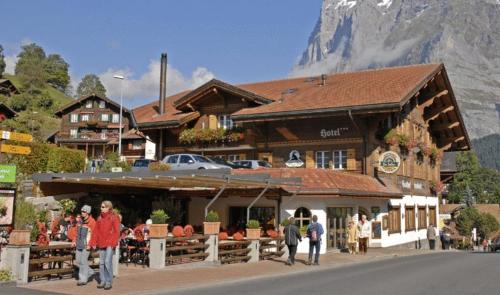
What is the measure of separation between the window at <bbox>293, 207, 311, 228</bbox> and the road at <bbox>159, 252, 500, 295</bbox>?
5570mm

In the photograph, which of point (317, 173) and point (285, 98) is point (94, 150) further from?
point (317, 173)

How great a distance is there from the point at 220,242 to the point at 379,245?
1251cm

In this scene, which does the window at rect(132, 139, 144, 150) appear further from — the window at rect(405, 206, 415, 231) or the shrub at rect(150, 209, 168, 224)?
the shrub at rect(150, 209, 168, 224)

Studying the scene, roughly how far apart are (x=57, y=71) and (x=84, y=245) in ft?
385

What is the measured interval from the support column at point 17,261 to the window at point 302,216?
1317 cm

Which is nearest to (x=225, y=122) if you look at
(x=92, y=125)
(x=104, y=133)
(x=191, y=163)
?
(x=191, y=163)

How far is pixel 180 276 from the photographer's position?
14734 millimetres

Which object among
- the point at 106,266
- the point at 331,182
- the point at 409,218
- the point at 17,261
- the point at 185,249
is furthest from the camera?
the point at 409,218

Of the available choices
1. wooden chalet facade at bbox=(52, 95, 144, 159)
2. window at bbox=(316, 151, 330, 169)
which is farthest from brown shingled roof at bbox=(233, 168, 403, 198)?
wooden chalet facade at bbox=(52, 95, 144, 159)

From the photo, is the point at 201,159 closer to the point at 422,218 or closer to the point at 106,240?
the point at 422,218

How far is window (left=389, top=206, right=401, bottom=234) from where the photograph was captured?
29680 mm

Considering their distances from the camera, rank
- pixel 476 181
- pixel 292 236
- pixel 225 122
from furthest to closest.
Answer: pixel 476 181, pixel 225 122, pixel 292 236

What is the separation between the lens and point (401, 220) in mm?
31312

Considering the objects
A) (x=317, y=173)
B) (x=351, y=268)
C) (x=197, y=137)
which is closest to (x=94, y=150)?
(x=197, y=137)
